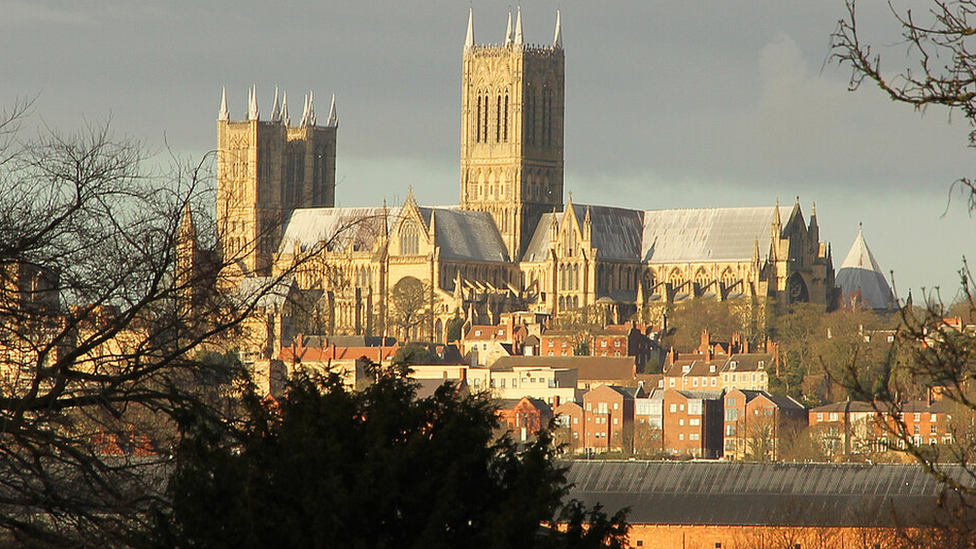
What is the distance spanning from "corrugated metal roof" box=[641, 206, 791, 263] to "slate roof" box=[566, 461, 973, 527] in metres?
81.7

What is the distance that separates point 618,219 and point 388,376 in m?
142

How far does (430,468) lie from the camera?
1734 centimetres

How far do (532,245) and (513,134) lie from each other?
26.7 feet

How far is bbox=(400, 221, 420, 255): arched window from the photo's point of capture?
511 ft

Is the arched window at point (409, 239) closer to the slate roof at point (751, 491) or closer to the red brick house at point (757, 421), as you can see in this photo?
the red brick house at point (757, 421)

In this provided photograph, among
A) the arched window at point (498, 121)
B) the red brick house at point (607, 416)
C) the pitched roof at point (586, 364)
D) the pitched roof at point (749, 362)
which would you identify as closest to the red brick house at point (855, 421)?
the red brick house at point (607, 416)

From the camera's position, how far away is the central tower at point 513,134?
156 metres

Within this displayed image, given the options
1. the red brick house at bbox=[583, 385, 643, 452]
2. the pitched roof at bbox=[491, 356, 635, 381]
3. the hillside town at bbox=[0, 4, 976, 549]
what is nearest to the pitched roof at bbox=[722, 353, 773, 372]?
the hillside town at bbox=[0, 4, 976, 549]

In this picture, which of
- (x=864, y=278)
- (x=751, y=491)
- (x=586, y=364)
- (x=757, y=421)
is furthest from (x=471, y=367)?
(x=751, y=491)

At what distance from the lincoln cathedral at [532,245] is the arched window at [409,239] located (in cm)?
10

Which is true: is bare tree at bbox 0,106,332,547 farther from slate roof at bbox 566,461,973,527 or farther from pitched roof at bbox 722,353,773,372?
pitched roof at bbox 722,353,773,372

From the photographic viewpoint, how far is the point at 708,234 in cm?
15688

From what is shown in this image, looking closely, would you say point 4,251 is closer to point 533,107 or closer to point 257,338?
point 257,338

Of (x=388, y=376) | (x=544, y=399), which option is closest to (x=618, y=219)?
(x=544, y=399)
